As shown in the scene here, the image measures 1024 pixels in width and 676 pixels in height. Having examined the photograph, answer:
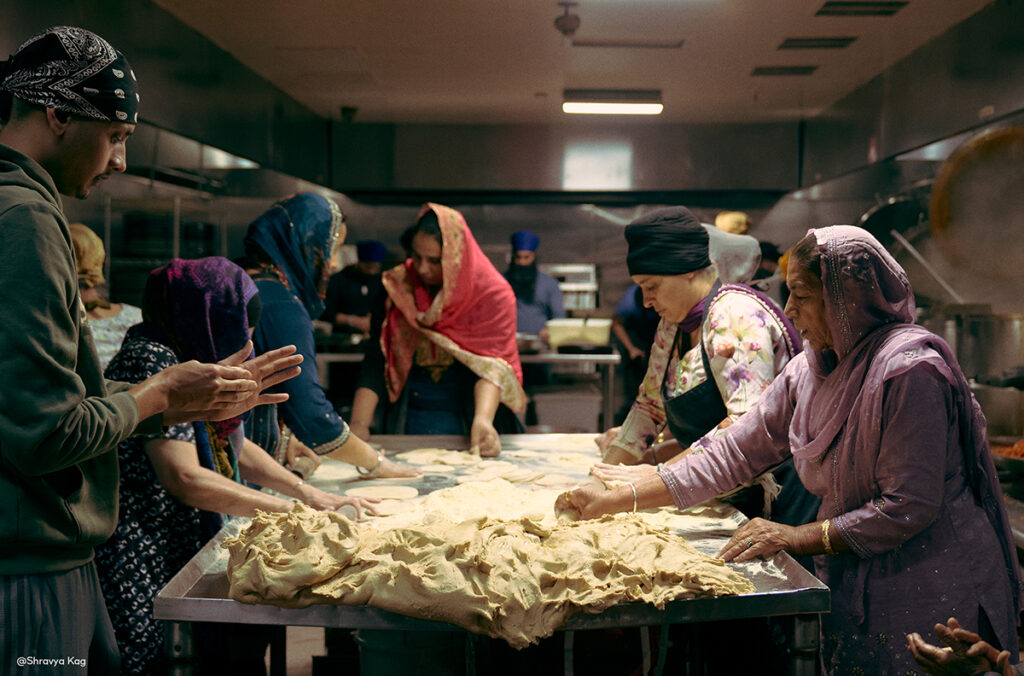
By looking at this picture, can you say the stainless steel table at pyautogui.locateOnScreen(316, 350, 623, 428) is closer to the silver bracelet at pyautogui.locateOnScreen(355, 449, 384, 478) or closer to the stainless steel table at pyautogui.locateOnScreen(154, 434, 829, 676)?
the silver bracelet at pyautogui.locateOnScreen(355, 449, 384, 478)

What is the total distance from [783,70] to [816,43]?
659 millimetres

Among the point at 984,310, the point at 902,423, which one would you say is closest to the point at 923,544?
the point at 902,423

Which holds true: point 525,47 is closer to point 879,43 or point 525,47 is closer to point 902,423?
point 879,43

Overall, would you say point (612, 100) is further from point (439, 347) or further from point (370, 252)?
point (370, 252)

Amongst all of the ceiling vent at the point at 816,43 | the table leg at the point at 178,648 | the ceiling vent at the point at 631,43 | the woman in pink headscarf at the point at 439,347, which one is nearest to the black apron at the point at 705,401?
the woman in pink headscarf at the point at 439,347

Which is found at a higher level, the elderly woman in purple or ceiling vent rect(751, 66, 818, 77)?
ceiling vent rect(751, 66, 818, 77)

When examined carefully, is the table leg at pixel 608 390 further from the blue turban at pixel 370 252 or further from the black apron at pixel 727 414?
the black apron at pixel 727 414

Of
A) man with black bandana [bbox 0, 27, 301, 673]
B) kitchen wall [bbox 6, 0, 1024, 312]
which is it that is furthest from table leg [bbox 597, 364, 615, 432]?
man with black bandana [bbox 0, 27, 301, 673]

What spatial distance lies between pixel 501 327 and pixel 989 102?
3089 mm

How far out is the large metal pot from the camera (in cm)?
371

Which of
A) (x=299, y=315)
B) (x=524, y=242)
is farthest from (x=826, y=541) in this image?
(x=524, y=242)

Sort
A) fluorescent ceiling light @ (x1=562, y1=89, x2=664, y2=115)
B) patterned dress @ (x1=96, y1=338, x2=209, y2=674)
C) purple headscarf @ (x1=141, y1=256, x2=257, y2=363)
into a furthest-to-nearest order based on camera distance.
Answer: fluorescent ceiling light @ (x1=562, y1=89, x2=664, y2=115), purple headscarf @ (x1=141, y1=256, x2=257, y2=363), patterned dress @ (x1=96, y1=338, x2=209, y2=674)

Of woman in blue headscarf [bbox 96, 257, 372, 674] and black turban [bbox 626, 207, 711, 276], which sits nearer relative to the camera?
woman in blue headscarf [bbox 96, 257, 372, 674]

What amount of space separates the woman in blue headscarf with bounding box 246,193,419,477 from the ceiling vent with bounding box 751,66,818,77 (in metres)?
4.28
